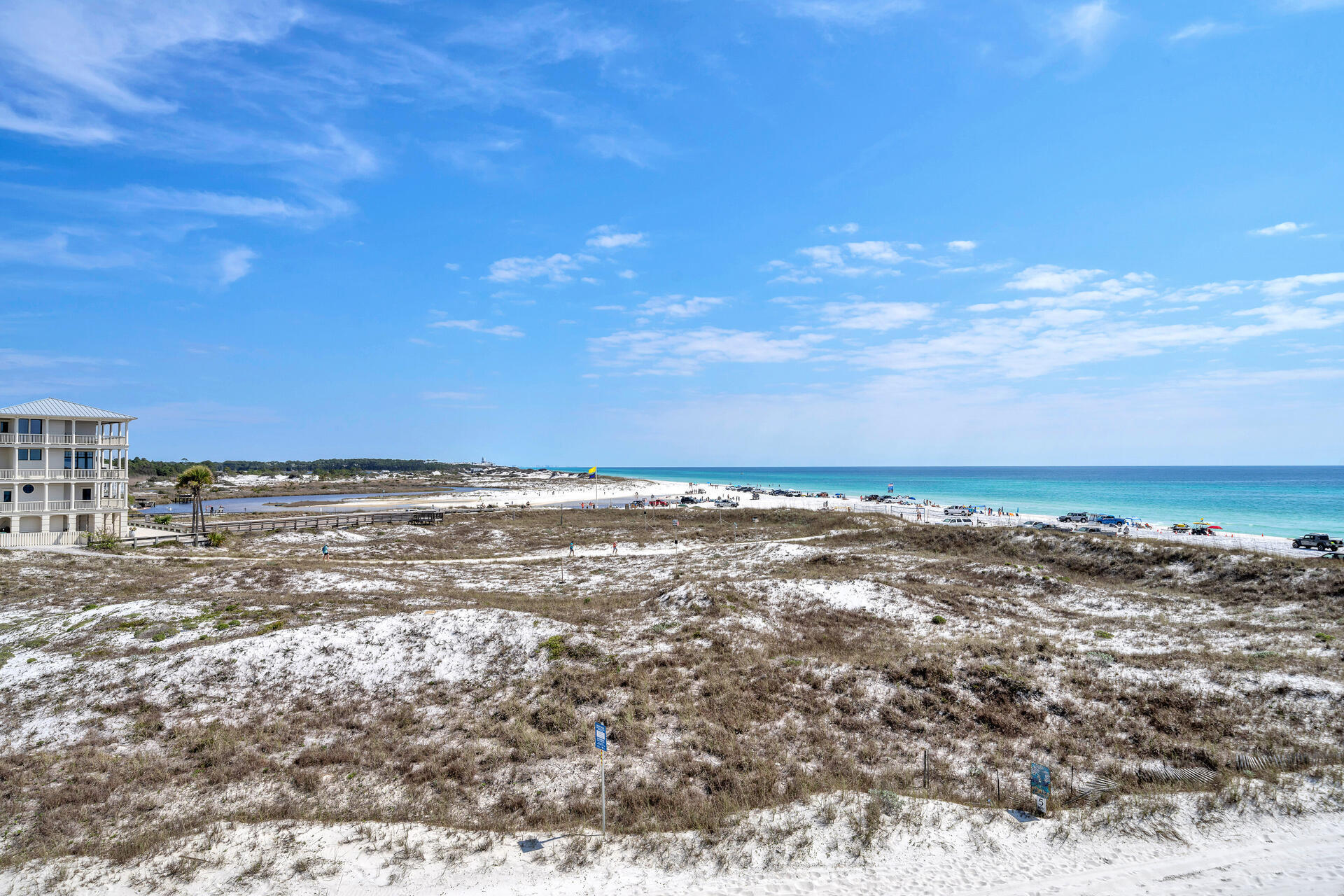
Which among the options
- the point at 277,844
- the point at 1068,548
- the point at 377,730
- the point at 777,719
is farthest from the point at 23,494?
the point at 1068,548

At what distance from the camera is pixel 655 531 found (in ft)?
256

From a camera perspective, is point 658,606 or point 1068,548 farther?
point 1068,548

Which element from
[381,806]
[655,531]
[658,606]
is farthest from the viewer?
[655,531]

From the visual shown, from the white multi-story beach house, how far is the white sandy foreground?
53059 mm

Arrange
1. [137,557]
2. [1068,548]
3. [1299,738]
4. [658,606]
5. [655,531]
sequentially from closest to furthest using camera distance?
1. [1299,738]
2. [658,606]
3. [137,557]
4. [1068,548]
5. [655,531]

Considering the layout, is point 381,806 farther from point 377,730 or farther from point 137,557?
point 137,557

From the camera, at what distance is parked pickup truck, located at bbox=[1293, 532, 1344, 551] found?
172 feet

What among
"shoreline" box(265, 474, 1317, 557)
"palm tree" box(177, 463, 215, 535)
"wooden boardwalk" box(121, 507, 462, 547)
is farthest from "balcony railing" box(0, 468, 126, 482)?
"shoreline" box(265, 474, 1317, 557)

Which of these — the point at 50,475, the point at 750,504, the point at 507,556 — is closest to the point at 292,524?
the point at 50,475

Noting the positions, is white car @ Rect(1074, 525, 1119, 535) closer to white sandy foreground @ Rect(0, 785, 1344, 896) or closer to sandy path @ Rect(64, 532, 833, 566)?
sandy path @ Rect(64, 532, 833, 566)

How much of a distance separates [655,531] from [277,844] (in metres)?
64.2

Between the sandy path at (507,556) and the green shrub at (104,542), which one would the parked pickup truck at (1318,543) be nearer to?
the sandy path at (507,556)

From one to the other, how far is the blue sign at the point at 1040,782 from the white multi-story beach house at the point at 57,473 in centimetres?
6855

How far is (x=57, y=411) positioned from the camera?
51531 mm
